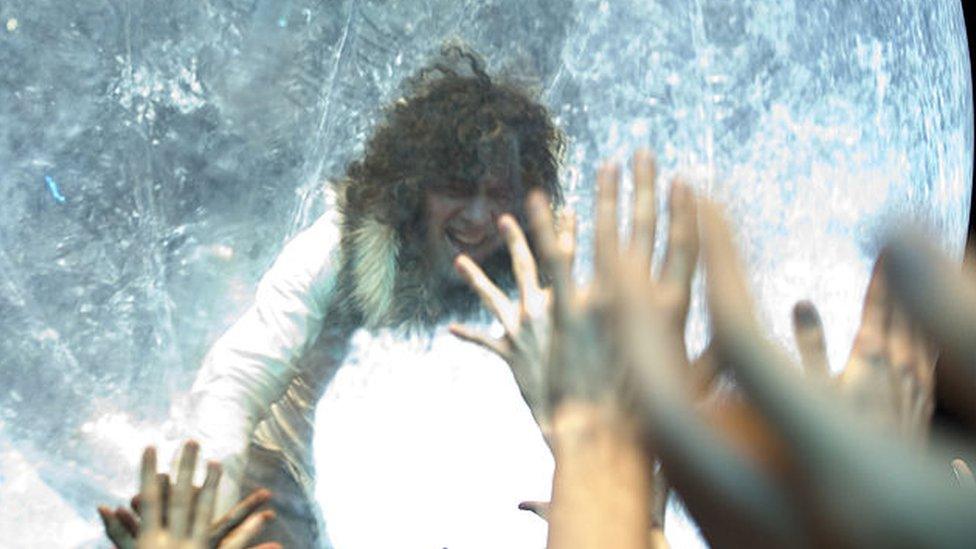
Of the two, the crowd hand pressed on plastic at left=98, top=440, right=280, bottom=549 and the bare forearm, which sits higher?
the crowd hand pressed on plastic at left=98, top=440, right=280, bottom=549

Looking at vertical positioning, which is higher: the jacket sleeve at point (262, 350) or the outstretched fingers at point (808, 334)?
the jacket sleeve at point (262, 350)

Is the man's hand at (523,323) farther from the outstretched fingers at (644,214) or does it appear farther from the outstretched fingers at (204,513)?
the outstretched fingers at (204,513)

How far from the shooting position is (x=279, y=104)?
1.21 metres

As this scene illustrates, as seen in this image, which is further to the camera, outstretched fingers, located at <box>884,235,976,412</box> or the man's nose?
the man's nose

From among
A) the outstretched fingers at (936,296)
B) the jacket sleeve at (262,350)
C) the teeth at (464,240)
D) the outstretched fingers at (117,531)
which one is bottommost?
the outstretched fingers at (936,296)

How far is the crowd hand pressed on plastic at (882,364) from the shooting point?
443mm

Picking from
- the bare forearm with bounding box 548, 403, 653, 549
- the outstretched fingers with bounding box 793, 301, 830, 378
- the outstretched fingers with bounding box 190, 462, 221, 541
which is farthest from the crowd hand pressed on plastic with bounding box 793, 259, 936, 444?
the outstretched fingers with bounding box 190, 462, 221, 541

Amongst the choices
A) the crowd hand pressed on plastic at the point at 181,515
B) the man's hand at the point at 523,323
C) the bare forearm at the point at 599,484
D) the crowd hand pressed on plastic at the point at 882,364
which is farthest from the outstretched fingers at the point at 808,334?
the crowd hand pressed on plastic at the point at 181,515

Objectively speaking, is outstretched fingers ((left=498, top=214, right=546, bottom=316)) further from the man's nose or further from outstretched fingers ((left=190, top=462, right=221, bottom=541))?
the man's nose

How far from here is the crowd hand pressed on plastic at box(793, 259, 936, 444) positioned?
0.44 metres

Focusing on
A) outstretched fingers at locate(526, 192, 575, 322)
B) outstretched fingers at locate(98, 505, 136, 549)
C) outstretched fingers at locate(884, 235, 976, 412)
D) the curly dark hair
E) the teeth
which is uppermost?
the curly dark hair

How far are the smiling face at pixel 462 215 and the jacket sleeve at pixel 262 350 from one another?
8 cm

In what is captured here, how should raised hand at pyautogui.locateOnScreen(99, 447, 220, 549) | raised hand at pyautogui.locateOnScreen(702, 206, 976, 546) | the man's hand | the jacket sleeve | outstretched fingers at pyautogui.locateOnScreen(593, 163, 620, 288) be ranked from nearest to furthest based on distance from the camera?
raised hand at pyautogui.locateOnScreen(702, 206, 976, 546)
outstretched fingers at pyautogui.locateOnScreen(593, 163, 620, 288)
the man's hand
raised hand at pyautogui.locateOnScreen(99, 447, 220, 549)
the jacket sleeve

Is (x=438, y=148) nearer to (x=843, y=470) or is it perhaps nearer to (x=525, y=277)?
(x=525, y=277)
